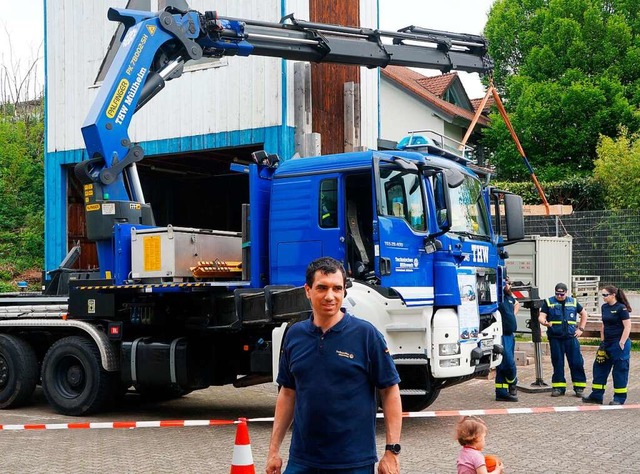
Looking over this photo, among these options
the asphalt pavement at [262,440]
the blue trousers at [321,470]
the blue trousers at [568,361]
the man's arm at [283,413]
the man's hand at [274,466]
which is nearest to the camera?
the blue trousers at [321,470]

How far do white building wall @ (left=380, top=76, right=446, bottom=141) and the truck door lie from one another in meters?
25.8

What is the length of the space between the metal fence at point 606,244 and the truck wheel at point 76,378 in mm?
13796

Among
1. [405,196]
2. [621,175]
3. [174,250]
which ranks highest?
[621,175]

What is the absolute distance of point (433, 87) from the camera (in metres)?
40.3

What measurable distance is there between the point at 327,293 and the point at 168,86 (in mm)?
14621

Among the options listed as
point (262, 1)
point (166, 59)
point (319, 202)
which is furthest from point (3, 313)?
point (262, 1)

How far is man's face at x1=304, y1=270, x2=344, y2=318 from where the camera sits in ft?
14.0

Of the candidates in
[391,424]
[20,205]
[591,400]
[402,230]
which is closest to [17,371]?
[402,230]

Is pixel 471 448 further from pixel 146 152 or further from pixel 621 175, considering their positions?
pixel 621 175

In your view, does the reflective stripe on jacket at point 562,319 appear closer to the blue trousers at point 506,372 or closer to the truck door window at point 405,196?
the blue trousers at point 506,372

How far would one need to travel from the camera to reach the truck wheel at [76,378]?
1114cm

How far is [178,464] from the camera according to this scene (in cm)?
825

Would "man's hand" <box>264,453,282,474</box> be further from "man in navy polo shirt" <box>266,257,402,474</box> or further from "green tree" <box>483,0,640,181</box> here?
"green tree" <box>483,0,640,181</box>

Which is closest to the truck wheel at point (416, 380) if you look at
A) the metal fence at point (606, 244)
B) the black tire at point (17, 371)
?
the black tire at point (17, 371)
